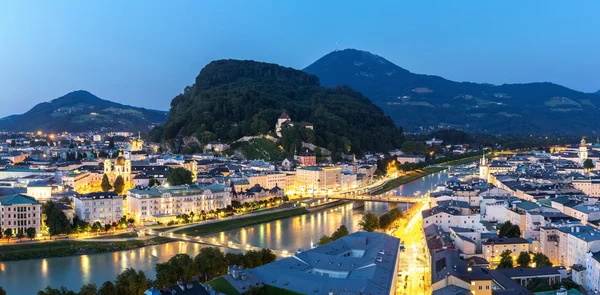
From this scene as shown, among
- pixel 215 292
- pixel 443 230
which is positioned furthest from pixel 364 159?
pixel 215 292

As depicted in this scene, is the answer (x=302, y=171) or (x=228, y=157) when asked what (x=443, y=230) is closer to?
(x=302, y=171)

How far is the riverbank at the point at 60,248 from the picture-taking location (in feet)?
42.5

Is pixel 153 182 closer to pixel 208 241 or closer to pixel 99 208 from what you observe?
pixel 99 208

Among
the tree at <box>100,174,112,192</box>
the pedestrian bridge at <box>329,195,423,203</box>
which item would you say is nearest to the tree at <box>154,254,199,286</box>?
the tree at <box>100,174,112,192</box>

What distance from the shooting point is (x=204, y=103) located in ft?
122

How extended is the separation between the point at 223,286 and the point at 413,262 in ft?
17.1

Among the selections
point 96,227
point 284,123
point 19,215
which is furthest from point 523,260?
point 284,123

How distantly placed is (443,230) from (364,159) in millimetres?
19725

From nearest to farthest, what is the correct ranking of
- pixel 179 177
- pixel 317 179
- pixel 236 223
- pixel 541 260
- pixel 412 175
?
pixel 541 260 → pixel 236 223 → pixel 179 177 → pixel 317 179 → pixel 412 175

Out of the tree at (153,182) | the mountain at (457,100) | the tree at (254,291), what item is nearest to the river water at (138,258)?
the tree at (254,291)

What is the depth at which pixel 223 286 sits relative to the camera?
8359 millimetres

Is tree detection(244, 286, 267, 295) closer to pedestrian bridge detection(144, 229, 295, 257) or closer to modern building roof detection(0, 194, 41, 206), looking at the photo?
pedestrian bridge detection(144, 229, 295, 257)

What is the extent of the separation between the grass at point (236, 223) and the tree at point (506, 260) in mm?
7742

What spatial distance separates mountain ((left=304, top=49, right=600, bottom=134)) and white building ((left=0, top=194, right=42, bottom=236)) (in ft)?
222
